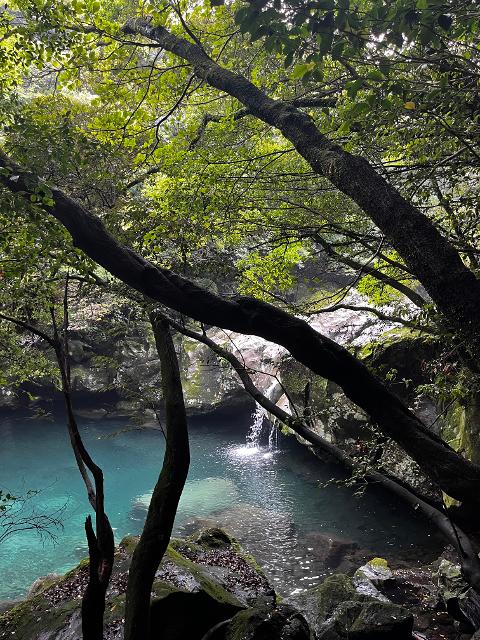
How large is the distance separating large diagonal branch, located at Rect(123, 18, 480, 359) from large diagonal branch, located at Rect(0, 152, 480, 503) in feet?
2.53

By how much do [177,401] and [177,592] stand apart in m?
2.98

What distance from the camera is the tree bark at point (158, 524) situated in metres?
4.29

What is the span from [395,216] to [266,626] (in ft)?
15.4

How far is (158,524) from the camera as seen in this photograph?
14.4 feet

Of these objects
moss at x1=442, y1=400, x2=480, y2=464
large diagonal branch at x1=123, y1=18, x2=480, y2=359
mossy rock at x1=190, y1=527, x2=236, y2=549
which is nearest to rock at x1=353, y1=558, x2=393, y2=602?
mossy rock at x1=190, y1=527, x2=236, y2=549

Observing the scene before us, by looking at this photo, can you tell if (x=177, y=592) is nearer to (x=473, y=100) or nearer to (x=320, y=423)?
(x=473, y=100)

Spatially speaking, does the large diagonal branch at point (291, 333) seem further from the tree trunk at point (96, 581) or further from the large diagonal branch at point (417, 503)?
the tree trunk at point (96, 581)

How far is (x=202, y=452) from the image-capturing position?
18391mm

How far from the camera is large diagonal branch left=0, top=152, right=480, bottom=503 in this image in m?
3.40

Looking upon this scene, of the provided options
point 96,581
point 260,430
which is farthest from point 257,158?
point 260,430

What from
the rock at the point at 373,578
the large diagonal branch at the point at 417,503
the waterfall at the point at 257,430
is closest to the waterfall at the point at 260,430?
the waterfall at the point at 257,430

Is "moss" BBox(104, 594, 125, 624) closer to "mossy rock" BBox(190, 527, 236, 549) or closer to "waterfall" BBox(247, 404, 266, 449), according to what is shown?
"mossy rock" BBox(190, 527, 236, 549)

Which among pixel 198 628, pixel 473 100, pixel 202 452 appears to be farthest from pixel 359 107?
pixel 202 452

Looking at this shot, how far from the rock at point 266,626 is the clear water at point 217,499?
2957 mm
